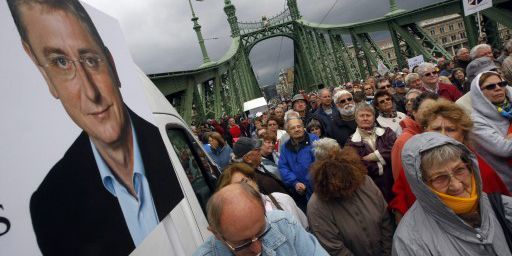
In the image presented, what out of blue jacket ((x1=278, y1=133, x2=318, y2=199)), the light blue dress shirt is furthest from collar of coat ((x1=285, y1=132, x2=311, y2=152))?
the light blue dress shirt

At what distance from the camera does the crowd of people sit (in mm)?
1387

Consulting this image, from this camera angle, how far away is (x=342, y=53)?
83.3ft

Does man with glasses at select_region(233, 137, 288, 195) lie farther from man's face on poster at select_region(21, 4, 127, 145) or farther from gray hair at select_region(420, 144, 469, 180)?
man's face on poster at select_region(21, 4, 127, 145)

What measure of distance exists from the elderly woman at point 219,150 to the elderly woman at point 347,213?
3.43m

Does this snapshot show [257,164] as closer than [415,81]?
Yes

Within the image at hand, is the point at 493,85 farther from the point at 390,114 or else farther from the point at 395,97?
the point at 395,97

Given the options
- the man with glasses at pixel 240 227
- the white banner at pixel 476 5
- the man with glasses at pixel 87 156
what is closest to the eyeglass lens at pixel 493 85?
the man with glasses at pixel 240 227

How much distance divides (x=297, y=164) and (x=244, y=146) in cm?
63

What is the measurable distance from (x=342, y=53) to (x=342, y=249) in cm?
2432

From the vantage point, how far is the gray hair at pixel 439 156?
1.80m

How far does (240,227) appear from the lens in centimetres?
124

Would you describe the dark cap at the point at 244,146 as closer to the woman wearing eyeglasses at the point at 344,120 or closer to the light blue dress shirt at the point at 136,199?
the woman wearing eyeglasses at the point at 344,120

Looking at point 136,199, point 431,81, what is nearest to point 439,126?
point 136,199

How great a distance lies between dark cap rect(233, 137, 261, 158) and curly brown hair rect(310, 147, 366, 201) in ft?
3.59
